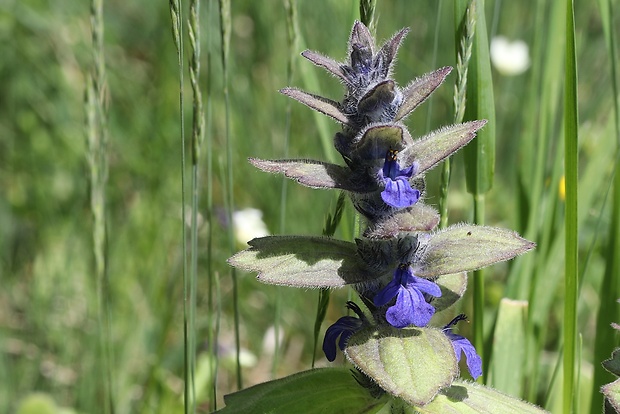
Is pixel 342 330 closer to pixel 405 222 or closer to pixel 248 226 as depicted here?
pixel 405 222

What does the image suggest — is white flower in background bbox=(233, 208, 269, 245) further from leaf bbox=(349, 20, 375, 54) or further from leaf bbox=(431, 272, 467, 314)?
leaf bbox=(349, 20, 375, 54)

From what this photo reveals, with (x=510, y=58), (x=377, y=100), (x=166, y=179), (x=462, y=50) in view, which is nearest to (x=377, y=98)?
(x=377, y=100)

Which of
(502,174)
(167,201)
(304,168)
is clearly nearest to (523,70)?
(502,174)

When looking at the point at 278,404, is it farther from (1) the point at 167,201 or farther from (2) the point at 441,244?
(1) the point at 167,201

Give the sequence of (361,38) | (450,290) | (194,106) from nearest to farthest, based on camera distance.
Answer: (361,38) < (450,290) < (194,106)

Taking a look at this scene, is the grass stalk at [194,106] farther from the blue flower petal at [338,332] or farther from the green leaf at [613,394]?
the green leaf at [613,394]

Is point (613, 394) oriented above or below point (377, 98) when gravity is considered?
below
